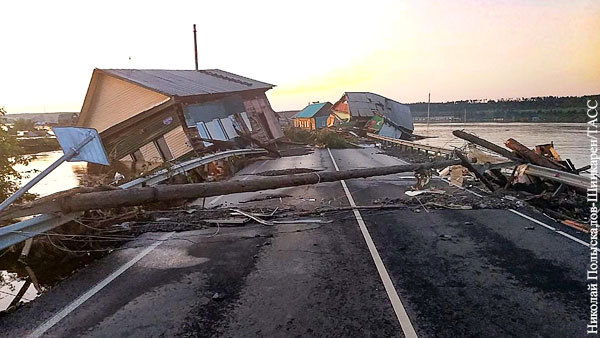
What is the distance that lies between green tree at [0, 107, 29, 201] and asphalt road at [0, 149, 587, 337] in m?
5.00

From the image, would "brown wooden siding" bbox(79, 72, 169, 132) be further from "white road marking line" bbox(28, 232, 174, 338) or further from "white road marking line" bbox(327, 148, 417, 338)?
"white road marking line" bbox(327, 148, 417, 338)

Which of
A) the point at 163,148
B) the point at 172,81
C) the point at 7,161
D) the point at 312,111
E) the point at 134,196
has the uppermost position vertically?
the point at 172,81

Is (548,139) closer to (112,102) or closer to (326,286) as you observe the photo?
(112,102)

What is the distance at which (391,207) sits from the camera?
10398 mm

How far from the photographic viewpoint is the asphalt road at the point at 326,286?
4324 millimetres

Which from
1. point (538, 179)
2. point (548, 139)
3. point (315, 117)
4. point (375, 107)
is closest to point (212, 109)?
point (538, 179)

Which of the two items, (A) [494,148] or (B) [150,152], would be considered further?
(B) [150,152]

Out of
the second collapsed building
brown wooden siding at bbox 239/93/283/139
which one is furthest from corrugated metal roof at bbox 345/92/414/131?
the second collapsed building

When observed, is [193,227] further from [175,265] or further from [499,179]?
[499,179]

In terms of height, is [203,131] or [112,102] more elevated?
[112,102]

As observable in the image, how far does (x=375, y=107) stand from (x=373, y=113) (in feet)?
4.74

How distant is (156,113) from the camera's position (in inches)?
854

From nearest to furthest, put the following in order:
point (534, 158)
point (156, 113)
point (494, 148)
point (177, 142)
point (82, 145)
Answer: point (82, 145) → point (534, 158) → point (494, 148) → point (177, 142) → point (156, 113)

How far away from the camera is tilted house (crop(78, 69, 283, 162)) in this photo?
2147cm
